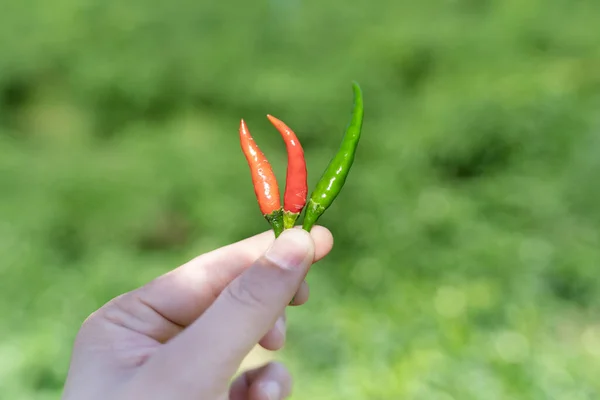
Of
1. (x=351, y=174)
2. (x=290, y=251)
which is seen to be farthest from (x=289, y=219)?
(x=351, y=174)

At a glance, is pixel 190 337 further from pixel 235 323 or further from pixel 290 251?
pixel 290 251

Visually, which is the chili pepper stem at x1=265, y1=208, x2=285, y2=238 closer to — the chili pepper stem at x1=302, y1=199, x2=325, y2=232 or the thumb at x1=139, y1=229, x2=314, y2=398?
the chili pepper stem at x1=302, y1=199, x2=325, y2=232

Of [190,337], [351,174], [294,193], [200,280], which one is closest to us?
[190,337]

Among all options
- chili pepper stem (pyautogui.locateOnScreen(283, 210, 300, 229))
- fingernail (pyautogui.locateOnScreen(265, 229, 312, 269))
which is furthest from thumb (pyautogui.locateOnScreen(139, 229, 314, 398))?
chili pepper stem (pyautogui.locateOnScreen(283, 210, 300, 229))

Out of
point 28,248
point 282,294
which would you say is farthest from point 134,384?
point 28,248

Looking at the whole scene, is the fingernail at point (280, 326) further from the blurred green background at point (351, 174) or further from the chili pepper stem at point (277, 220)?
the blurred green background at point (351, 174)

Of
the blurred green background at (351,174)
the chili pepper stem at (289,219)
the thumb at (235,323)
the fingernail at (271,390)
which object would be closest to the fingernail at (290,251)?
the thumb at (235,323)

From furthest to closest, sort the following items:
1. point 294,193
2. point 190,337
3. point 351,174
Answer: point 351,174 → point 294,193 → point 190,337

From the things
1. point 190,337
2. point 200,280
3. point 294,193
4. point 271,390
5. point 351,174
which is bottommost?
point 351,174
